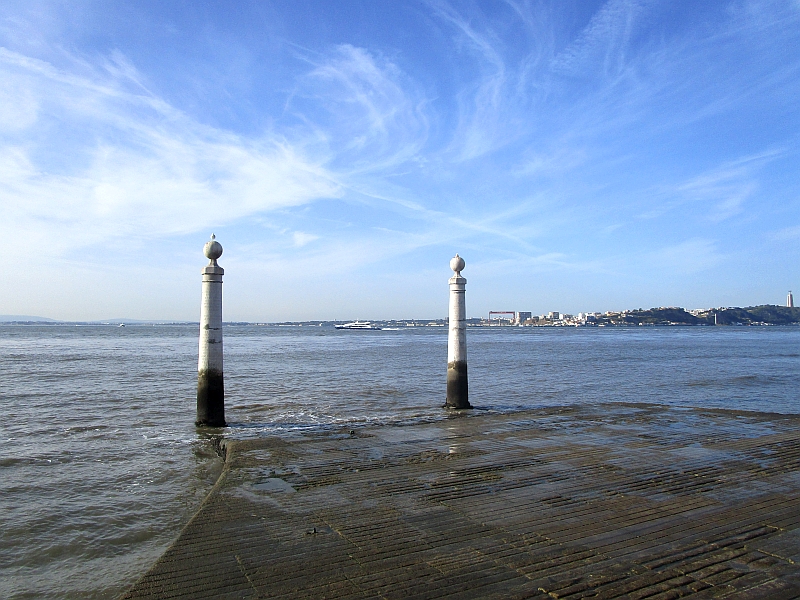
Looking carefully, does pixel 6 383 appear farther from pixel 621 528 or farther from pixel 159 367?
pixel 621 528

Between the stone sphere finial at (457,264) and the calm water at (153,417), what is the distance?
12.9 ft

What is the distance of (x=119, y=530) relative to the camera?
731 cm

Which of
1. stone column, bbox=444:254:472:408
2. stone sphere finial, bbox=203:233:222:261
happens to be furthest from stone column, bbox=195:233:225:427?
stone column, bbox=444:254:472:408

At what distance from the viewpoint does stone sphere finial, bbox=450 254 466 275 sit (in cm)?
1566

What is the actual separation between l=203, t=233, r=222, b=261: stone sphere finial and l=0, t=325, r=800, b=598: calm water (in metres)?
3.99

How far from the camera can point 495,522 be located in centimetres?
582

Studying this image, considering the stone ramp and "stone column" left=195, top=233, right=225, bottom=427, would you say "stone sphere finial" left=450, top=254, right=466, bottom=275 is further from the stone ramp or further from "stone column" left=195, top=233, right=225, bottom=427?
the stone ramp

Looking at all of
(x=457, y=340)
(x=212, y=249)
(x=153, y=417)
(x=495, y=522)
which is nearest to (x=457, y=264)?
(x=457, y=340)

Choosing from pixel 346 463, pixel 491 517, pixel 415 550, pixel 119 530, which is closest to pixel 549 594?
pixel 415 550

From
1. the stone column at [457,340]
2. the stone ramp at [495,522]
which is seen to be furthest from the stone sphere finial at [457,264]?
the stone ramp at [495,522]

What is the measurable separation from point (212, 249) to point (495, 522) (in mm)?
9547

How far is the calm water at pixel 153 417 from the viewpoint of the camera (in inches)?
267

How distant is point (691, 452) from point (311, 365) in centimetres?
3186

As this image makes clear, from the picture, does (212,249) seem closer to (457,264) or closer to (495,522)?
(457,264)
